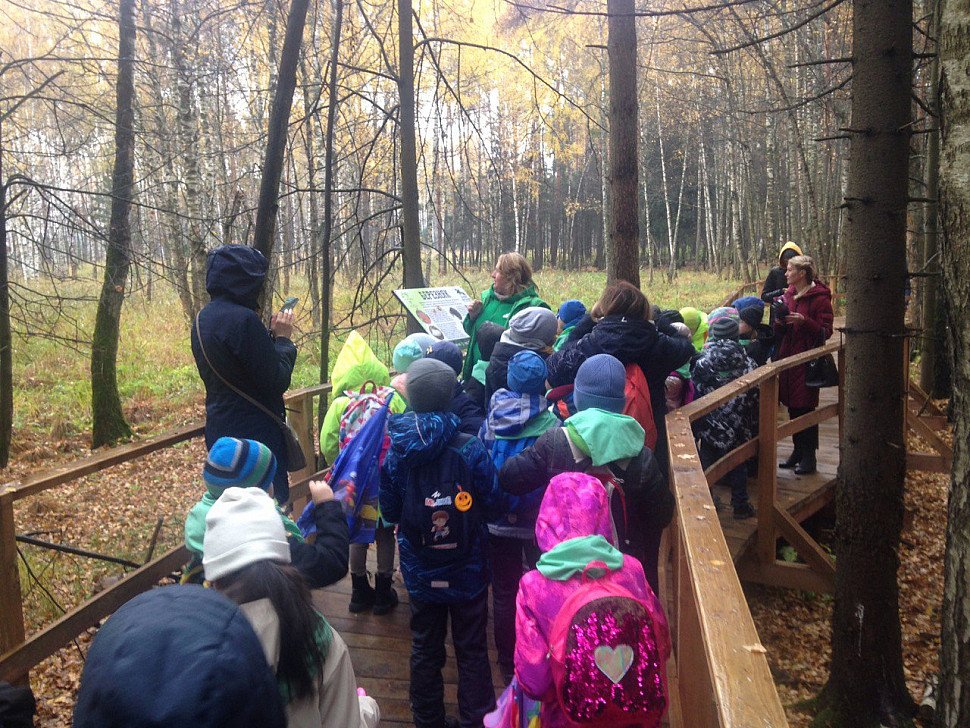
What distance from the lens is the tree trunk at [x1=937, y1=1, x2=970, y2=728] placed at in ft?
7.91

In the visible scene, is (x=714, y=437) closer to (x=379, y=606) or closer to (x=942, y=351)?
(x=379, y=606)

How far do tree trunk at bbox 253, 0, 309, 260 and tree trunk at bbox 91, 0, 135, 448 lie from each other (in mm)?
5430

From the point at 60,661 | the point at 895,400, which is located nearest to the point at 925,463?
the point at 895,400

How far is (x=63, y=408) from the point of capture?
10188mm

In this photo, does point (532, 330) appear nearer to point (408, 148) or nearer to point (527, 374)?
point (527, 374)

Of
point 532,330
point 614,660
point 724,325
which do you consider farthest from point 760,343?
point 614,660

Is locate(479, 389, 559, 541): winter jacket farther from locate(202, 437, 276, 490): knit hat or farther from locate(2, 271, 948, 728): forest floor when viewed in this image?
locate(2, 271, 948, 728): forest floor

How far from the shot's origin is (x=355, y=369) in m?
4.01

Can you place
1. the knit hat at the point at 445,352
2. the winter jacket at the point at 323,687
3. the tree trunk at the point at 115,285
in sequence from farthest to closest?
1. the tree trunk at the point at 115,285
2. the knit hat at the point at 445,352
3. the winter jacket at the point at 323,687

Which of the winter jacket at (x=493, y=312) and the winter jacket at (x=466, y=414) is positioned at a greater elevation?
the winter jacket at (x=493, y=312)

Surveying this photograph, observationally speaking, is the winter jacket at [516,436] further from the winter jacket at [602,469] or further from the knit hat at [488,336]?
the knit hat at [488,336]

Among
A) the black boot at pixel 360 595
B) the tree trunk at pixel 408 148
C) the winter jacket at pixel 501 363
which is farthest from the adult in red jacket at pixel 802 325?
the black boot at pixel 360 595

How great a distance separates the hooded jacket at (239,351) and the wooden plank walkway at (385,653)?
1295 millimetres

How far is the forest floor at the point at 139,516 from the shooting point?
5258mm
